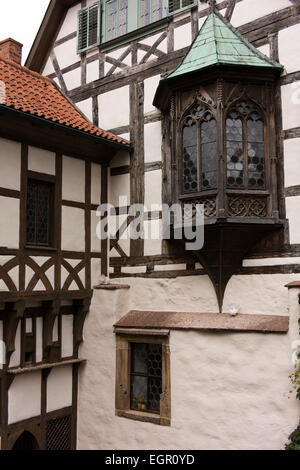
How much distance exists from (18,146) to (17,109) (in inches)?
30.2

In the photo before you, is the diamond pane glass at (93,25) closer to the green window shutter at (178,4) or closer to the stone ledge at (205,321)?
the green window shutter at (178,4)

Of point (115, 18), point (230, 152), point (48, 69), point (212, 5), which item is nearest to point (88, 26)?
point (115, 18)

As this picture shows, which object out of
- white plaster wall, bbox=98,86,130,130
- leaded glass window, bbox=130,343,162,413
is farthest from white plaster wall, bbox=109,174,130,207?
leaded glass window, bbox=130,343,162,413

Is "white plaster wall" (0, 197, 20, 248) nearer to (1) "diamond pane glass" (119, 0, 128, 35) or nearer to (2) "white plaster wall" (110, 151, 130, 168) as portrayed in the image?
(2) "white plaster wall" (110, 151, 130, 168)

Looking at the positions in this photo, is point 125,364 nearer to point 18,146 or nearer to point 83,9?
point 18,146

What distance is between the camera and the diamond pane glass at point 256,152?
8195 millimetres

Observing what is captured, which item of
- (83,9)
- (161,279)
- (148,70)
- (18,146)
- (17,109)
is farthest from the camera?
(83,9)

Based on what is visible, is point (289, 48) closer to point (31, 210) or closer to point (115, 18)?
point (115, 18)

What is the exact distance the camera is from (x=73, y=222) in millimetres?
9562

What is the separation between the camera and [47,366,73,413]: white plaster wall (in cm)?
928

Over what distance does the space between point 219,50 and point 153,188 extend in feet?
9.03

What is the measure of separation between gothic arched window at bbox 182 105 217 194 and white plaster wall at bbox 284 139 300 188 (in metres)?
1.15

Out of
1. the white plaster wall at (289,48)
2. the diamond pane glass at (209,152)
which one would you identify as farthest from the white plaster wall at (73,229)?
the white plaster wall at (289,48)
